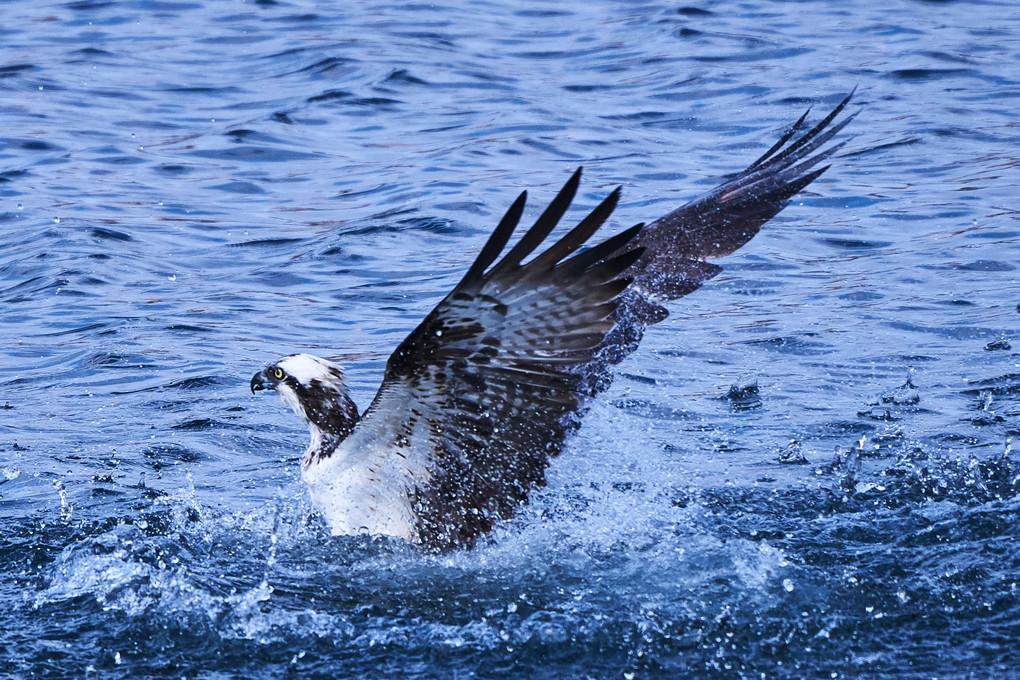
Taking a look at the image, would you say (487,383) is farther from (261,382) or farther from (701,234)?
(701,234)

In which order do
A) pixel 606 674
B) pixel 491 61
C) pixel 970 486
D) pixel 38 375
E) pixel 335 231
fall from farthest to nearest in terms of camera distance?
pixel 491 61, pixel 335 231, pixel 38 375, pixel 970 486, pixel 606 674

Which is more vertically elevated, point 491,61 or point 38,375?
point 491,61

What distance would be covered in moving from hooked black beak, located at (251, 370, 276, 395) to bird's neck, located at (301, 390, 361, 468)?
168 millimetres

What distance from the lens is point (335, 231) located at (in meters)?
9.40

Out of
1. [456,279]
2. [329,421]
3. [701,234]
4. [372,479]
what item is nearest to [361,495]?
[372,479]

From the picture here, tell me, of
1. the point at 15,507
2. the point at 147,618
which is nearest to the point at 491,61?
the point at 15,507

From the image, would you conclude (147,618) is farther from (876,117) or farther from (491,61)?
(491,61)

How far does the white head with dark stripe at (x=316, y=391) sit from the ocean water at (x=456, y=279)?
1.35 feet

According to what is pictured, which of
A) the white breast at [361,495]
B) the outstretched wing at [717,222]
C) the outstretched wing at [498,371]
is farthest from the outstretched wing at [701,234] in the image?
the white breast at [361,495]

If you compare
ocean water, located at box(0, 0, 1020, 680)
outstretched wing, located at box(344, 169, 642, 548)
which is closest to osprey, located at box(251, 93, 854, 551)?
outstretched wing, located at box(344, 169, 642, 548)

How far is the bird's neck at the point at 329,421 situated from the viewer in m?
5.16

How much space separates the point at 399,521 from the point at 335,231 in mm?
4610

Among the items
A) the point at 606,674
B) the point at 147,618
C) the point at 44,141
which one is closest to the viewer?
the point at 606,674

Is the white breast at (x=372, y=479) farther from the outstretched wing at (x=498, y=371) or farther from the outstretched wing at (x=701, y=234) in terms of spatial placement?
the outstretched wing at (x=701, y=234)
